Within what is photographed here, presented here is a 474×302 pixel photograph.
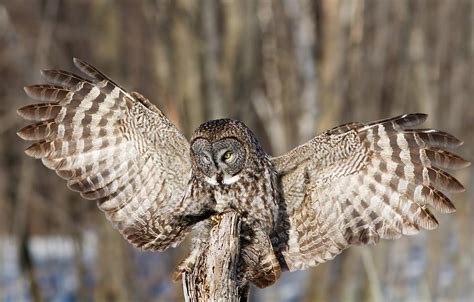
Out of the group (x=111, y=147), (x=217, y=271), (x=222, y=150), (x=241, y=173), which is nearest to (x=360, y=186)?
(x=241, y=173)

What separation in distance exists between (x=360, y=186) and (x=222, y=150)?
2.77ft

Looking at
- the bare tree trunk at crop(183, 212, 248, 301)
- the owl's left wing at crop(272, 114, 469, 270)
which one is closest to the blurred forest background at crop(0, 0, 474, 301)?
the owl's left wing at crop(272, 114, 469, 270)

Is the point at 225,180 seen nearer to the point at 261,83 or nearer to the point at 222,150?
the point at 222,150

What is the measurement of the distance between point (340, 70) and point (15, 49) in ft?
11.1

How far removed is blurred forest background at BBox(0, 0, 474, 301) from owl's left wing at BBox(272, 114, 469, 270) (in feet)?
2.62

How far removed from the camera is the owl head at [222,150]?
13.4 ft

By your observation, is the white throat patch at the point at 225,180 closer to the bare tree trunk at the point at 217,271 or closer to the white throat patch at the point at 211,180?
the white throat patch at the point at 211,180

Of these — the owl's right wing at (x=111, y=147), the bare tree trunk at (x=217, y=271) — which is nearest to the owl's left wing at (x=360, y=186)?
the owl's right wing at (x=111, y=147)

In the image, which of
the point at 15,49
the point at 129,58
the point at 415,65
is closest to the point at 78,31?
the point at 129,58

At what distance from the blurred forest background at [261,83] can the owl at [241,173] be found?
0.85 meters

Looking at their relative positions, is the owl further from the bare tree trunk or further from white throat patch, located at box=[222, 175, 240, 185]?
the bare tree trunk

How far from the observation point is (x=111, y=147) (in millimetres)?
4617

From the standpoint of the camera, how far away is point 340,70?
850 centimetres

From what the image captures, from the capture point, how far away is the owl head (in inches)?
161
